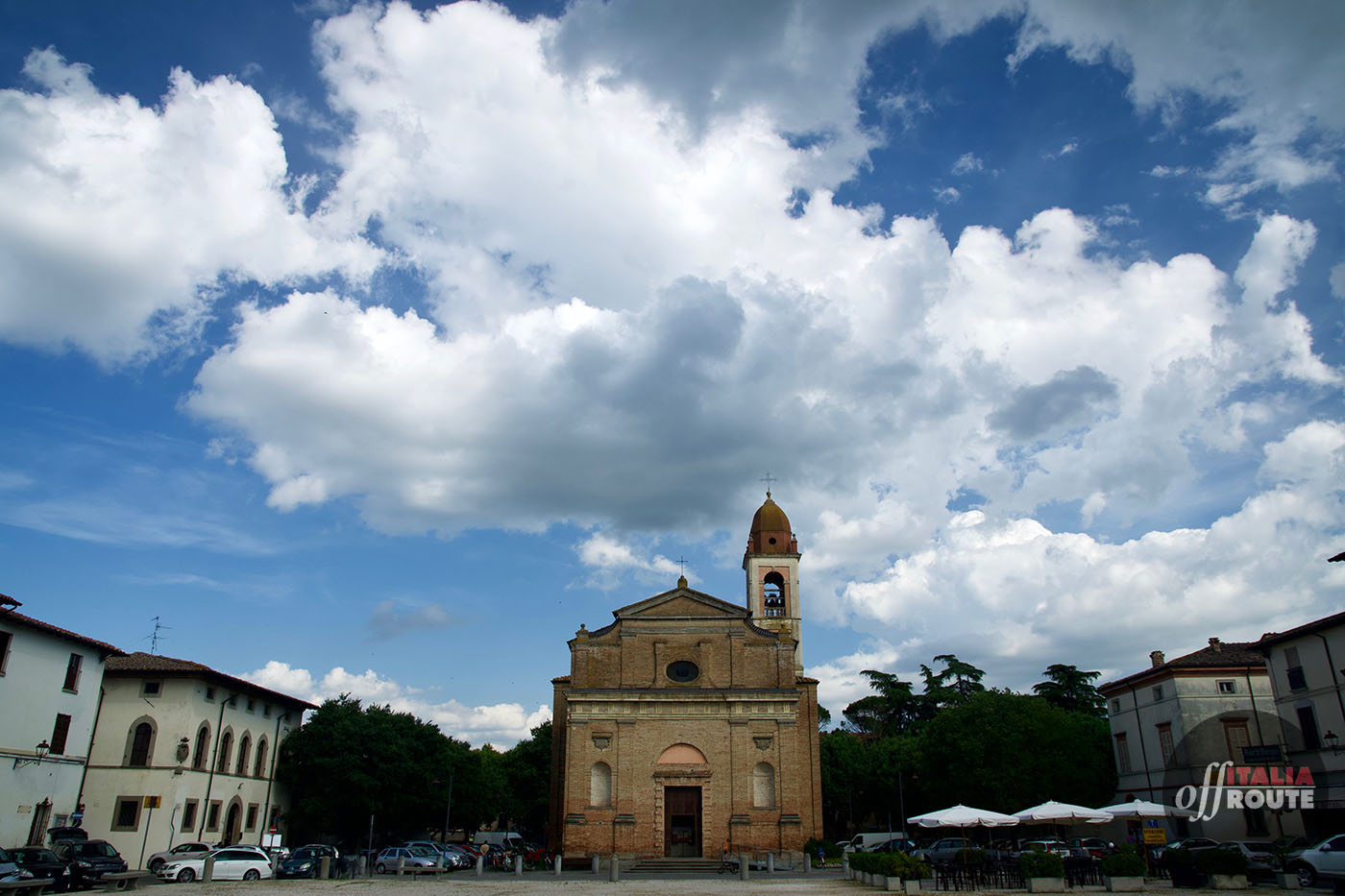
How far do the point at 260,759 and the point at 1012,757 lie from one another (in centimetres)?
3797

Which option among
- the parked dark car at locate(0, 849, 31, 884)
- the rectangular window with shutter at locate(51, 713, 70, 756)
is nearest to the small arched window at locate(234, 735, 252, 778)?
the rectangular window with shutter at locate(51, 713, 70, 756)

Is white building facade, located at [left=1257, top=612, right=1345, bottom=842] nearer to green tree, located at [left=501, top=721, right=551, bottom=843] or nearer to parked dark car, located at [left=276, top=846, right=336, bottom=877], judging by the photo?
parked dark car, located at [left=276, top=846, right=336, bottom=877]

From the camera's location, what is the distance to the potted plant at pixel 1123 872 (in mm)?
23766

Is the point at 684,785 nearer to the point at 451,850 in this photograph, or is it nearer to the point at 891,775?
the point at 451,850

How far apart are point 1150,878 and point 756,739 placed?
18.9 metres

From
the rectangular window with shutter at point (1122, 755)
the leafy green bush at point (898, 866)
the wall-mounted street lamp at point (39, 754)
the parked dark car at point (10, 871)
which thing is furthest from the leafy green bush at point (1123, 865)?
the wall-mounted street lamp at point (39, 754)

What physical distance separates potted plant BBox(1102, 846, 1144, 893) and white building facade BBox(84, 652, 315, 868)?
116ft

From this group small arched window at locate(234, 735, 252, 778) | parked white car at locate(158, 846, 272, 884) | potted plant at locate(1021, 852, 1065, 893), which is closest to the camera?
potted plant at locate(1021, 852, 1065, 893)

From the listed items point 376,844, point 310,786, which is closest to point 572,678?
point 310,786

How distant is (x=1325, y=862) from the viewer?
944 inches

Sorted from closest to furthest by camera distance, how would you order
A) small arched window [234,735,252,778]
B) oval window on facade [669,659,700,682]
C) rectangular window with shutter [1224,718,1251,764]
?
rectangular window with shutter [1224,718,1251,764] < small arched window [234,735,252,778] < oval window on facade [669,659,700,682]

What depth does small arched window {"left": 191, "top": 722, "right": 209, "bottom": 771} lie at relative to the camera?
3878cm

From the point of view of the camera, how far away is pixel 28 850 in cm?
2434

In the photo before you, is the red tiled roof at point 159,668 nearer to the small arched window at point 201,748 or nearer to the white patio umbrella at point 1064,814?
the small arched window at point 201,748
